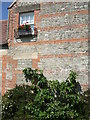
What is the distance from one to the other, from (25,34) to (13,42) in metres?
0.91

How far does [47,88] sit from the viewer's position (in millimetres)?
8391

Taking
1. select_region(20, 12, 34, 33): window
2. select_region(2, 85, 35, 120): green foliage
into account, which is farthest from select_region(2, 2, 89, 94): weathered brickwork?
select_region(2, 85, 35, 120): green foliage

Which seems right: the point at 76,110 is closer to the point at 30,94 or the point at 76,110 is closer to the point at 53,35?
the point at 30,94

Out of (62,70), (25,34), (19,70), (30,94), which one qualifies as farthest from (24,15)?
(30,94)

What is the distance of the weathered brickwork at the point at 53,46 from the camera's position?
330 inches

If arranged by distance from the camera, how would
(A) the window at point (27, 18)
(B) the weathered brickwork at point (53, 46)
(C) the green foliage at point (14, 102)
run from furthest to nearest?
(A) the window at point (27, 18) < (B) the weathered brickwork at point (53, 46) < (C) the green foliage at point (14, 102)

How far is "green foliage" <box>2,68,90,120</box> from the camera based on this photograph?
24.7ft

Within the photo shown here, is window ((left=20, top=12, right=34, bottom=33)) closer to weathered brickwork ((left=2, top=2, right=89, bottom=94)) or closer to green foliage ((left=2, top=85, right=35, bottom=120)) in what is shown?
weathered brickwork ((left=2, top=2, right=89, bottom=94))

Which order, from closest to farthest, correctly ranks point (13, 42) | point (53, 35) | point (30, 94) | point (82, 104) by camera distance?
point (82, 104) < point (30, 94) < point (53, 35) < point (13, 42)

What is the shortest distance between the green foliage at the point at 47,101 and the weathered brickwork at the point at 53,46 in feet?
1.60

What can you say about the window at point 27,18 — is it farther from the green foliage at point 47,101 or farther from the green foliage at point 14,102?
the green foliage at point 14,102

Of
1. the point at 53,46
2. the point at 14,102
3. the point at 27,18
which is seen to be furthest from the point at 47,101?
the point at 27,18

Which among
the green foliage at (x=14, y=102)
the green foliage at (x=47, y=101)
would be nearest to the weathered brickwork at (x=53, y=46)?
the green foliage at (x=47, y=101)

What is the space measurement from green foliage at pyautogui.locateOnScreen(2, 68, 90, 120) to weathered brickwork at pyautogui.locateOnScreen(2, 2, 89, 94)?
49 cm
